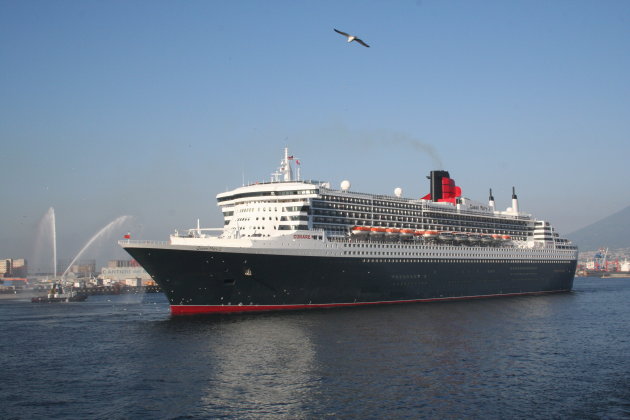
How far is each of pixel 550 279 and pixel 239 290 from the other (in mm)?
52820

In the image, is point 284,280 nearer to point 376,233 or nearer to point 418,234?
point 376,233

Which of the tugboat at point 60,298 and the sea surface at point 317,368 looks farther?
the tugboat at point 60,298

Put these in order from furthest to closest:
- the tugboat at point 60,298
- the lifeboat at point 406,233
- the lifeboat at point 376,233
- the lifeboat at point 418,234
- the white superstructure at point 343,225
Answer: the tugboat at point 60,298 → the lifeboat at point 418,234 → the lifeboat at point 406,233 → the lifeboat at point 376,233 → the white superstructure at point 343,225

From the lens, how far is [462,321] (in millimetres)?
45875

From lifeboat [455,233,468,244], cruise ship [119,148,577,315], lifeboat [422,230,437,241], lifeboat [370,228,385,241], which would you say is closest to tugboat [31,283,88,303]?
cruise ship [119,148,577,315]

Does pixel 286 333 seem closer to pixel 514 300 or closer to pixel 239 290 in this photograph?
pixel 239 290

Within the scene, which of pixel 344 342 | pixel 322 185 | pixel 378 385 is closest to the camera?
pixel 378 385

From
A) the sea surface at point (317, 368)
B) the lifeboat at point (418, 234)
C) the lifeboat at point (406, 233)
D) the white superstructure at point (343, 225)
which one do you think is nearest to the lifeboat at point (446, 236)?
the white superstructure at point (343, 225)

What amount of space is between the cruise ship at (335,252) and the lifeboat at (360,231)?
0.13 meters

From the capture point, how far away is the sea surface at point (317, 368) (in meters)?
22.8

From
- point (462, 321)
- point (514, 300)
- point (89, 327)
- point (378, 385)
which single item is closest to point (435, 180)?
point (514, 300)

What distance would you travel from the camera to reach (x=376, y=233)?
57.7 meters

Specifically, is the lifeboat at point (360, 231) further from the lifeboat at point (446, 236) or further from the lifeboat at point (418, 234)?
the lifeboat at point (446, 236)

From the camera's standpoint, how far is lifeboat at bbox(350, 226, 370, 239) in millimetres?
55938
